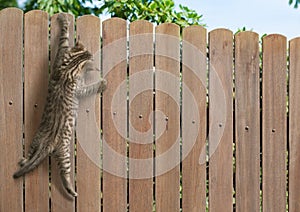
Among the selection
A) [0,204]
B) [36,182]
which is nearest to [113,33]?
[36,182]

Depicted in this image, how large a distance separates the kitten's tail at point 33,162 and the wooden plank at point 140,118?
18.6 inches

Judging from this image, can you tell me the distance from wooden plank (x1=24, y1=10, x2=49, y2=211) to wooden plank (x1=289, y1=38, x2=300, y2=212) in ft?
4.62

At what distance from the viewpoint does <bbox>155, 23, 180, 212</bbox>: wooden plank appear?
2984 mm

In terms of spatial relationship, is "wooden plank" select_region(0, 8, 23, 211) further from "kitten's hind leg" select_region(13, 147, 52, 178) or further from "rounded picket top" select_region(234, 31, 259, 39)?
"rounded picket top" select_region(234, 31, 259, 39)

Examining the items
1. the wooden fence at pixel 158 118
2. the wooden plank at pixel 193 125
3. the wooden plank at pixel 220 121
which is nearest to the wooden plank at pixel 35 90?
the wooden fence at pixel 158 118

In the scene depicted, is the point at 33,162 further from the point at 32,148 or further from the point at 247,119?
the point at 247,119

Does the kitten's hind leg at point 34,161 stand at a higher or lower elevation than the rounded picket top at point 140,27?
lower

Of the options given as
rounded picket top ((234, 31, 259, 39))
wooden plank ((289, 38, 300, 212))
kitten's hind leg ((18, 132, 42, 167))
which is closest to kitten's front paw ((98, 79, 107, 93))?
kitten's hind leg ((18, 132, 42, 167))

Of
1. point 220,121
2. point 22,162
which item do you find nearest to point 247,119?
point 220,121

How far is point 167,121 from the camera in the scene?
2.99 m

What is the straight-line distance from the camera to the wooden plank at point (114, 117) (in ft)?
9.69

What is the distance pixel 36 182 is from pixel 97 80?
2.14ft

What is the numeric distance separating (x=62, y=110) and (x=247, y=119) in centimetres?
105

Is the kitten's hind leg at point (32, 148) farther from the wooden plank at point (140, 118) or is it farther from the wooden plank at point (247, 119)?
the wooden plank at point (247, 119)
